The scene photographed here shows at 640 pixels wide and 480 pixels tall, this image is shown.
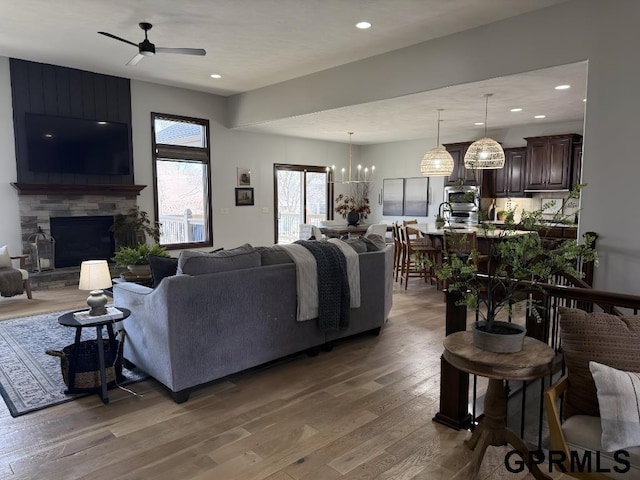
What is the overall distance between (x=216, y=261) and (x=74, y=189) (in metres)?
4.70

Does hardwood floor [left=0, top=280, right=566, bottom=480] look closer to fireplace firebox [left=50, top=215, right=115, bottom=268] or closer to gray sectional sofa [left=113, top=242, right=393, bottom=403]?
gray sectional sofa [left=113, top=242, right=393, bottom=403]

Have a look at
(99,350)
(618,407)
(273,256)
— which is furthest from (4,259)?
(618,407)

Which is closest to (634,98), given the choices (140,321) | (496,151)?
(496,151)

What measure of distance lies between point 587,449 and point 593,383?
288 mm

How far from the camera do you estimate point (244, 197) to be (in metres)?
A: 9.07

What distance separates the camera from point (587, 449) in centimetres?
185

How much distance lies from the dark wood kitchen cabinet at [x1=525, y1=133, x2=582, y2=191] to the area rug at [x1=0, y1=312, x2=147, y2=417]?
7522 millimetres

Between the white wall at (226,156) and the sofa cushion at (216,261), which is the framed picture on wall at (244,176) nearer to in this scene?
the white wall at (226,156)

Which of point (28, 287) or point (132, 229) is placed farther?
point (132, 229)

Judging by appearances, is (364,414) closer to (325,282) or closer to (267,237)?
(325,282)

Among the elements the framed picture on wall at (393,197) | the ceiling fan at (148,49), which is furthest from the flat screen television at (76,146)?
the framed picture on wall at (393,197)

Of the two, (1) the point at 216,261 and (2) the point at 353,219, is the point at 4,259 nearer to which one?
(1) the point at 216,261

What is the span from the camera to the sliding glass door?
997 cm

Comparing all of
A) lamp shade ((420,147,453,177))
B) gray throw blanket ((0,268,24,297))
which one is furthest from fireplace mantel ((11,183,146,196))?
lamp shade ((420,147,453,177))
